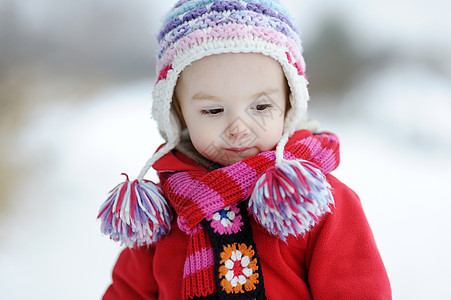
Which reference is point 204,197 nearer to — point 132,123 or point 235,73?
point 235,73

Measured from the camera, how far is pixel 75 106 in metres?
2.18

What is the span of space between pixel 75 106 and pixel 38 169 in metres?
0.45

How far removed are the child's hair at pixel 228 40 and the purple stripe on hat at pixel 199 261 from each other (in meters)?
0.24

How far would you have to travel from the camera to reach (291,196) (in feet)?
2.48

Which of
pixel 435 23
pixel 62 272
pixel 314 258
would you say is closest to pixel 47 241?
pixel 62 272

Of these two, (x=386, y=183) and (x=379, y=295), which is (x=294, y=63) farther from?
(x=386, y=183)

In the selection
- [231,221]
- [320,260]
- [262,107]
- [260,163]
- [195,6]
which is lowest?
[320,260]

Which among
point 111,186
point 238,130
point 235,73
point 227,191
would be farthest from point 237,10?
point 111,186

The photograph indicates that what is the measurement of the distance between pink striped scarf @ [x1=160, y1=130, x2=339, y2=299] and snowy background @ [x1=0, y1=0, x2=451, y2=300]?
2.12ft

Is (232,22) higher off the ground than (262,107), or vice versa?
(232,22)

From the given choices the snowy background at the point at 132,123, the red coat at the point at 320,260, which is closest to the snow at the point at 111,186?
the snowy background at the point at 132,123

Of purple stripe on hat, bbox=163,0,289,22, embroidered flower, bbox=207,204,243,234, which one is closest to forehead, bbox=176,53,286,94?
purple stripe on hat, bbox=163,0,289,22

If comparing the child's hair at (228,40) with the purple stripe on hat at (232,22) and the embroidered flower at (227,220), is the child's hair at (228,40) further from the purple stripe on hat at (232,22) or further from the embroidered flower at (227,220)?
the embroidered flower at (227,220)

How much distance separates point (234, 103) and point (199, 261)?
33 cm
